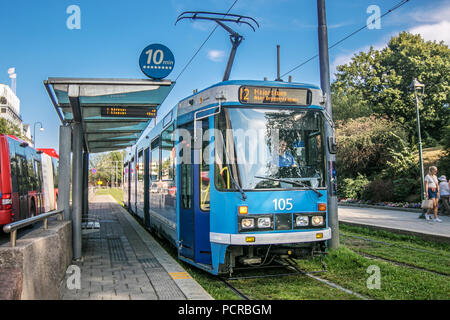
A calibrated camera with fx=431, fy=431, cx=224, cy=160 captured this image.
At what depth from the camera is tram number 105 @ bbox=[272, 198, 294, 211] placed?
6.45 m

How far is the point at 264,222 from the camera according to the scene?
20.8 ft

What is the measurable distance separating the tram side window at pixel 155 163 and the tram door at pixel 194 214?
9.93 ft

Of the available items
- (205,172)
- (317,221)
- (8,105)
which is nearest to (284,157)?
(317,221)

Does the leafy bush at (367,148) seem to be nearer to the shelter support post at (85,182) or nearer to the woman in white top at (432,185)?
the woman in white top at (432,185)

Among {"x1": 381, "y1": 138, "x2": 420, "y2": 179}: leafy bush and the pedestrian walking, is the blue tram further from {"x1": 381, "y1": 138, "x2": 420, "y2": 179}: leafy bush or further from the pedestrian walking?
{"x1": 381, "y1": 138, "x2": 420, "y2": 179}: leafy bush

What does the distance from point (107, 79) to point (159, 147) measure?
3.06m

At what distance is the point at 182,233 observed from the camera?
764 cm

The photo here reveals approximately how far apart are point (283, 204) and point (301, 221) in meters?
0.40

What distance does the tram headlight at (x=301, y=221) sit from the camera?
6.55 meters

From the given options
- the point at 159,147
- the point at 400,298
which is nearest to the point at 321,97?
the point at 400,298

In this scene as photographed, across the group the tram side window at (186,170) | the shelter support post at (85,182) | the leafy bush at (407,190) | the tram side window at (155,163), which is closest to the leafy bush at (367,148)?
the leafy bush at (407,190)

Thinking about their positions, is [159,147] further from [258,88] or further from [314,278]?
[314,278]

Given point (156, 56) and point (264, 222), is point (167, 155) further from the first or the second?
point (264, 222)
